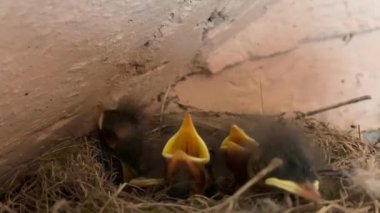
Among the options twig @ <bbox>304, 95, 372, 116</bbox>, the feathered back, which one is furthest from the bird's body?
twig @ <bbox>304, 95, 372, 116</bbox>

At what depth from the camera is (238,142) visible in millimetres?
1090

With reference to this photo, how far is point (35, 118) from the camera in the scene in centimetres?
105

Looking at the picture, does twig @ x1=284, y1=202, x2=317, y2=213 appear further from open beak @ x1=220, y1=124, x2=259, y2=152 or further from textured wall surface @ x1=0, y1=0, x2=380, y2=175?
textured wall surface @ x1=0, y1=0, x2=380, y2=175

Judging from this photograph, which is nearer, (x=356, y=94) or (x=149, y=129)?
(x=149, y=129)

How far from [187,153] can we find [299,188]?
204 millimetres

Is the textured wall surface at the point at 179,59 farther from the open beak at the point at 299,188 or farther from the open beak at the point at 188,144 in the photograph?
the open beak at the point at 299,188

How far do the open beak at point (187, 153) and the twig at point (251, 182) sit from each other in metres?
0.09

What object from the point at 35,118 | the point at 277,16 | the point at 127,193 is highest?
the point at 277,16

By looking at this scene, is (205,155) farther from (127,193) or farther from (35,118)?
(35,118)

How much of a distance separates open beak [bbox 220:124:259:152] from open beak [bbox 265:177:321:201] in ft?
0.36

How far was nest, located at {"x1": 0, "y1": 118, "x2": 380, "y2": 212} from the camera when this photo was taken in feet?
3.25

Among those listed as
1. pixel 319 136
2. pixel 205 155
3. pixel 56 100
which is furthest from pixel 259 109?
pixel 56 100

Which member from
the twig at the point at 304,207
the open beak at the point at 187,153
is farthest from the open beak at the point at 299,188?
the open beak at the point at 187,153

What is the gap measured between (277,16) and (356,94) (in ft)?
0.76
